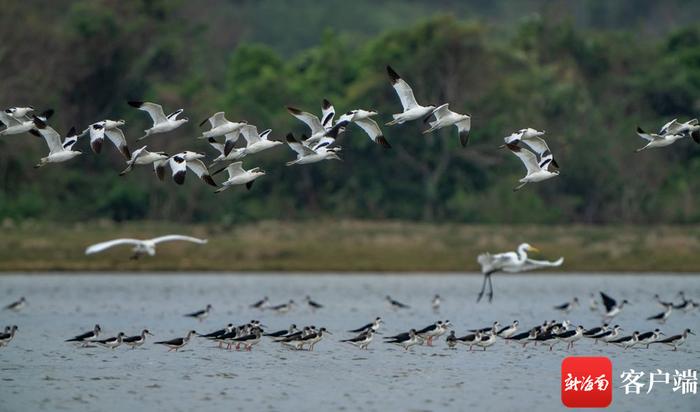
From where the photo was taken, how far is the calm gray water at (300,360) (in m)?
23.4

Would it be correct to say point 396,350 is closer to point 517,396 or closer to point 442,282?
point 517,396

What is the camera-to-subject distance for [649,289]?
→ 4653cm

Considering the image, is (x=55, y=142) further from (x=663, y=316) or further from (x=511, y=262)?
(x=663, y=316)

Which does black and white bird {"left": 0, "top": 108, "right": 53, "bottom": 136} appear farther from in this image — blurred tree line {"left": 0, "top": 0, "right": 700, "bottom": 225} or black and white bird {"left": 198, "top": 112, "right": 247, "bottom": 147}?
blurred tree line {"left": 0, "top": 0, "right": 700, "bottom": 225}

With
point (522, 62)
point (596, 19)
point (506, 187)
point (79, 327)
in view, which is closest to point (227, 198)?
point (506, 187)

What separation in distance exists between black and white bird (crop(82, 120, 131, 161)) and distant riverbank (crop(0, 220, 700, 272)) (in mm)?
21489

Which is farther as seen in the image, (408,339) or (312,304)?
(312,304)

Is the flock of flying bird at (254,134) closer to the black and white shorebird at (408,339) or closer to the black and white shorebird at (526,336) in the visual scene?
the black and white shorebird at (526,336)

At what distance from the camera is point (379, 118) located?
67.6m

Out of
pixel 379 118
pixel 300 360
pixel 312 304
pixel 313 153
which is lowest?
pixel 300 360

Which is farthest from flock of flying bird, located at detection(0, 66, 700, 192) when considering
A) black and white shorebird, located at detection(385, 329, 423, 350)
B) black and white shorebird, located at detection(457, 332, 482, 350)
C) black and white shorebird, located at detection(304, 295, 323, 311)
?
black and white shorebird, located at detection(304, 295, 323, 311)

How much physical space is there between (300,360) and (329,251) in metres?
23.0

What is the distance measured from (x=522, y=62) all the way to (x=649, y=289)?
Result: 30388 mm

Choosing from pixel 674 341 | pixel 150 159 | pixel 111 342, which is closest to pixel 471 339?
pixel 674 341
